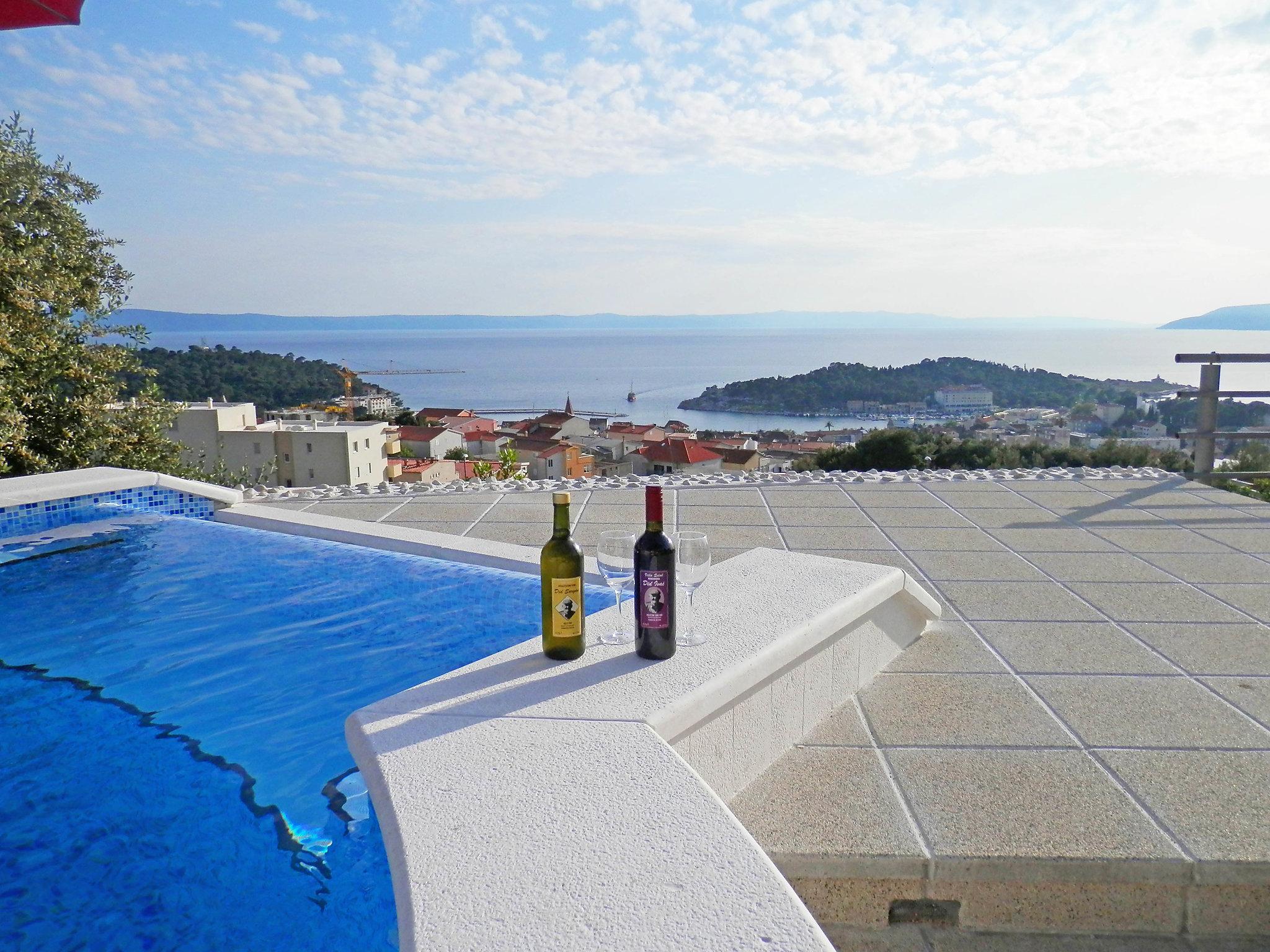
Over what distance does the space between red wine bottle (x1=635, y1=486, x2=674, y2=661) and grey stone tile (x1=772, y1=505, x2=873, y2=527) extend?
276 centimetres

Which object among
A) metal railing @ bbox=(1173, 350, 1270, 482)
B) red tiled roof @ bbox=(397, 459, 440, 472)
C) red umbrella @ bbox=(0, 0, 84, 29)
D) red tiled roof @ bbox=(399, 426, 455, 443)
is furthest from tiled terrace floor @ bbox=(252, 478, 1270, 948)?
red tiled roof @ bbox=(399, 426, 455, 443)

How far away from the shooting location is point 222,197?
1848cm

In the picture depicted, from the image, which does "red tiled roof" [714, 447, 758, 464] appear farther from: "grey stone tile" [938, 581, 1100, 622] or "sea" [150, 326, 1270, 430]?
"grey stone tile" [938, 581, 1100, 622]

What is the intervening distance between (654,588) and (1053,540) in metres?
3.03

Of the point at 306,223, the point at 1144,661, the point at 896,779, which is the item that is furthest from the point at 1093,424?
the point at 306,223

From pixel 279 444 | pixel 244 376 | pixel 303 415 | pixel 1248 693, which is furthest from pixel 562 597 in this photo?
pixel 303 415

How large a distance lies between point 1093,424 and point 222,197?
56.7ft

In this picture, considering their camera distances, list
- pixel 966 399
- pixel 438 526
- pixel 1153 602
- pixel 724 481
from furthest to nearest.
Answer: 1. pixel 966 399
2. pixel 724 481
3. pixel 438 526
4. pixel 1153 602

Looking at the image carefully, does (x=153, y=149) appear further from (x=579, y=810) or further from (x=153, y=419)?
(x=579, y=810)

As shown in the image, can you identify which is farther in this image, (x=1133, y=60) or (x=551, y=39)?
(x=551, y=39)

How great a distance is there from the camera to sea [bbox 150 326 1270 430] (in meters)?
29.1

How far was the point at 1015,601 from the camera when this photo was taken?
3.03 metres

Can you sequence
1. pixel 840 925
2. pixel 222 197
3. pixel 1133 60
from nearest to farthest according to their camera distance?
pixel 840 925, pixel 1133 60, pixel 222 197

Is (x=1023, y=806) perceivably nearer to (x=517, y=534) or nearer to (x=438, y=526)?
(x=517, y=534)
